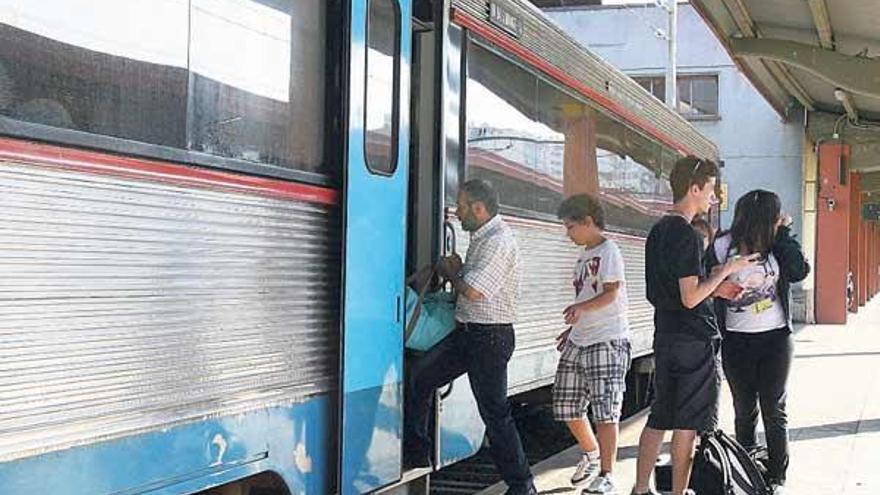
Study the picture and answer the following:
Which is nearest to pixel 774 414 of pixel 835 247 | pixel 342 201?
pixel 342 201

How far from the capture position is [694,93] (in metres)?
24.9

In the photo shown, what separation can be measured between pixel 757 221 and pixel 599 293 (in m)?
0.92

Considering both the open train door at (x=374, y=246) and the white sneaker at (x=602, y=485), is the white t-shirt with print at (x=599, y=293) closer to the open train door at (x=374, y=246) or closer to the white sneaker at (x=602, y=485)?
the white sneaker at (x=602, y=485)

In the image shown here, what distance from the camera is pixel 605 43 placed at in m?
25.6

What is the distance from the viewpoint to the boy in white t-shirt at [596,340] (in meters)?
5.91

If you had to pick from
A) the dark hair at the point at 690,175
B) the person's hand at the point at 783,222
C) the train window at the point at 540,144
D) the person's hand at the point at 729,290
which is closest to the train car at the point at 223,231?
the train window at the point at 540,144

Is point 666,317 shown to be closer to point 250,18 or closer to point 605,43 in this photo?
point 250,18

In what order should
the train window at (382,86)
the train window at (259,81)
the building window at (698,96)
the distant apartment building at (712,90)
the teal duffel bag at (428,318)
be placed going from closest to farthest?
the train window at (259,81) < the train window at (382,86) < the teal duffel bag at (428,318) < the distant apartment building at (712,90) < the building window at (698,96)

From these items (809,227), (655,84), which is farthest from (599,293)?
(655,84)

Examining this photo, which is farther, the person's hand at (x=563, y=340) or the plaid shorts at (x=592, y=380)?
the person's hand at (x=563, y=340)

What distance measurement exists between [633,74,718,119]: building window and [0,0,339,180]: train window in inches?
826

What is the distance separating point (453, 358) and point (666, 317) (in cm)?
103

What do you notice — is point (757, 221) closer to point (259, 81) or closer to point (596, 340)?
point (596, 340)

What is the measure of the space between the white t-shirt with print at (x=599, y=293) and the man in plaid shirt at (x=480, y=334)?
2.48 ft
